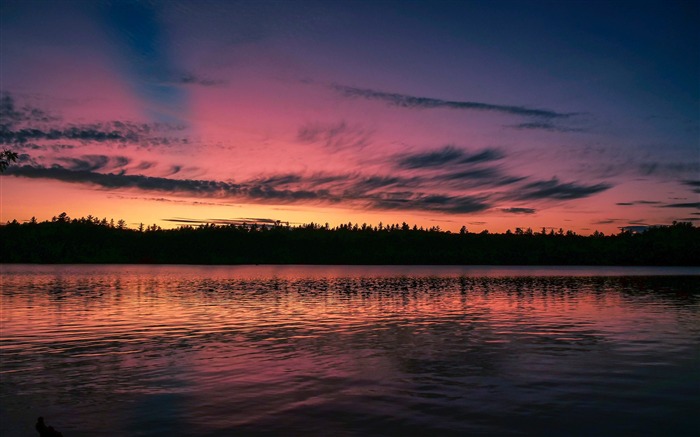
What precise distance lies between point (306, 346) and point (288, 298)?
128 feet

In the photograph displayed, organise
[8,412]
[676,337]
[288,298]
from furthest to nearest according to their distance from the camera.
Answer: [288,298] < [676,337] < [8,412]

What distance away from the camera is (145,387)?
2300 centimetres

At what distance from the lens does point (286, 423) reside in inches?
712

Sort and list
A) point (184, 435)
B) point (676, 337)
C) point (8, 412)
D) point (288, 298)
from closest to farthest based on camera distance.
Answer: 1. point (184, 435)
2. point (8, 412)
3. point (676, 337)
4. point (288, 298)

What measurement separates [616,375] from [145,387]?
2121 centimetres

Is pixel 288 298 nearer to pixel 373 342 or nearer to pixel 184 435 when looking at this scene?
pixel 373 342

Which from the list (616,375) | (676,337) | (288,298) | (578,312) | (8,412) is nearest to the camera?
(8,412)

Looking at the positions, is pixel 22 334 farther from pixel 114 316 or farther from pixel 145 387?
pixel 145 387

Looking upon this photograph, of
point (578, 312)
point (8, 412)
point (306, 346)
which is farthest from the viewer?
point (578, 312)

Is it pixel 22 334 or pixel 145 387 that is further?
pixel 22 334

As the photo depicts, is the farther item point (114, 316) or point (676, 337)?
point (114, 316)

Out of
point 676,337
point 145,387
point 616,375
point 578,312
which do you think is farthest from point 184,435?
point 578,312

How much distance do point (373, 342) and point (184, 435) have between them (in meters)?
19.6

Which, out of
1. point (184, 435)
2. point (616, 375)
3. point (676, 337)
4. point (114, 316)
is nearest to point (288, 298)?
point (114, 316)
